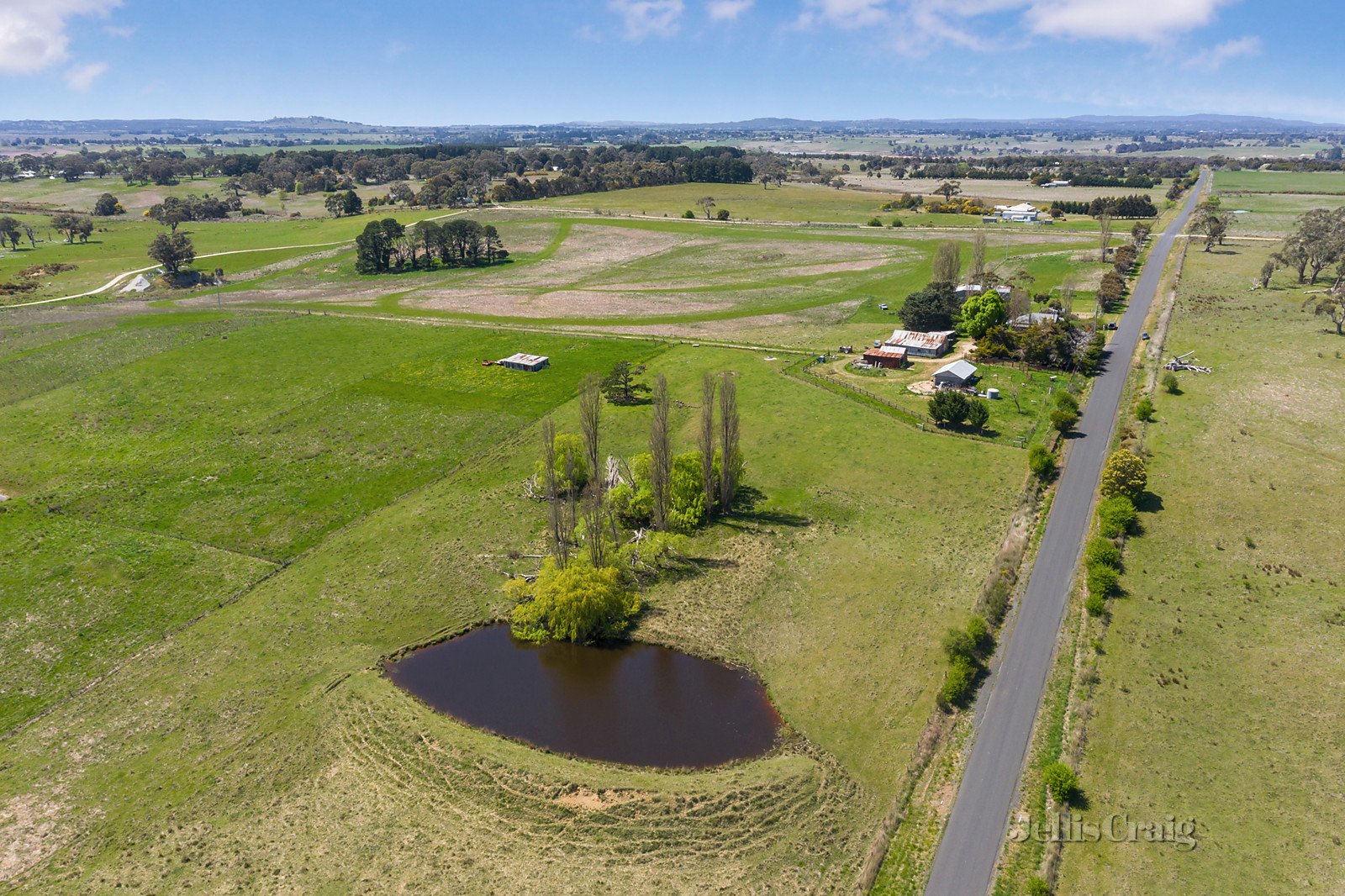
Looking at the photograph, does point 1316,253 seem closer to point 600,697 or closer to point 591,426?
point 591,426

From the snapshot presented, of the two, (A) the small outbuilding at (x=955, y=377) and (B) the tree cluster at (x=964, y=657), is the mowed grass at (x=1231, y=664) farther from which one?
(A) the small outbuilding at (x=955, y=377)

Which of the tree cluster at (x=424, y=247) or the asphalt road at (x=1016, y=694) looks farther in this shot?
the tree cluster at (x=424, y=247)

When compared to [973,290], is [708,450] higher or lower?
lower

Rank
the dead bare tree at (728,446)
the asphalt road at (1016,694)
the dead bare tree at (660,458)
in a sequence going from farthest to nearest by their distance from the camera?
1. the dead bare tree at (728,446)
2. the dead bare tree at (660,458)
3. the asphalt road at (1016,694)

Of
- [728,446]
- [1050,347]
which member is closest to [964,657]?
[728,446]

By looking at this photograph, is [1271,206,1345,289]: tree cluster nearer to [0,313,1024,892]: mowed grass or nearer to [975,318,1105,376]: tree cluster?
[975,318,1105,376]: tree cluster

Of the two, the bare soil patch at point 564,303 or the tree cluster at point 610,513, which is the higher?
the bare soil patch at point 564,303

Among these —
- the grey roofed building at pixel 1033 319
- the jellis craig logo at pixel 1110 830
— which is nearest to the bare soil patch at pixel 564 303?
the grey roofed building at pixel 1033 319
